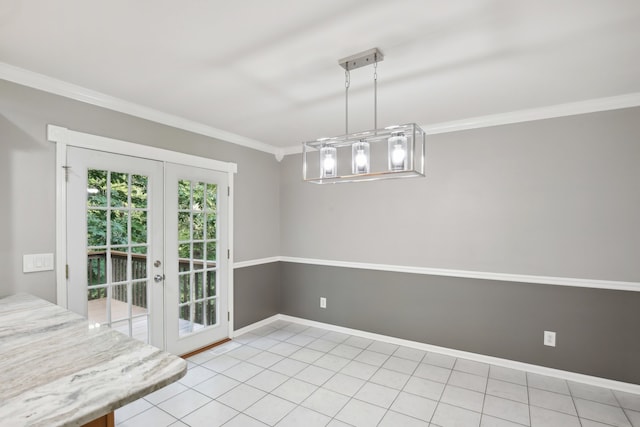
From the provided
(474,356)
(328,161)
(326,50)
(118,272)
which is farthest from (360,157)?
(474,356)

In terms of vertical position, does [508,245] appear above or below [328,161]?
below

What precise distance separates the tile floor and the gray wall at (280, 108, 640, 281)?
976 millimetres

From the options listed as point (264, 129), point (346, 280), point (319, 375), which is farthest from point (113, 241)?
point (346, 280)

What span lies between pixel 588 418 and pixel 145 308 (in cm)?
364

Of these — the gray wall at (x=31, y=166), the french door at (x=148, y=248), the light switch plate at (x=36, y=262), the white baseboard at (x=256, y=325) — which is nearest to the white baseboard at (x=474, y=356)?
the white baseboard at (x=256, y=325)

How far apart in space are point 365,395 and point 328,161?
190cm

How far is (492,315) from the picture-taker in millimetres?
3188

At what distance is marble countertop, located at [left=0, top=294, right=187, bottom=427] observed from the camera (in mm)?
896

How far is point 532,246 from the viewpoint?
9.93 ft

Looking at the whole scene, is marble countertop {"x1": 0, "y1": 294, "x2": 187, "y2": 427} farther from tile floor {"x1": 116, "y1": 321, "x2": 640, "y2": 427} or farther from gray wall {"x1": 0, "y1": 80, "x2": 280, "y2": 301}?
tile floor {"x1": 116, "y1": 321, "x2": 640, "y2": 427}

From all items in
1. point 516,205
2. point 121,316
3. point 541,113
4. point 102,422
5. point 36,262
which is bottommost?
point 121,316

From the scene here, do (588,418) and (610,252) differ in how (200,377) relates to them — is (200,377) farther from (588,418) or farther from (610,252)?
(610,252)

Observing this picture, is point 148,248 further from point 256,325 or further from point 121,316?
point 256,325

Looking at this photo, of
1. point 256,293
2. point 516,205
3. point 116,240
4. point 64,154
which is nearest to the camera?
point 64,154
